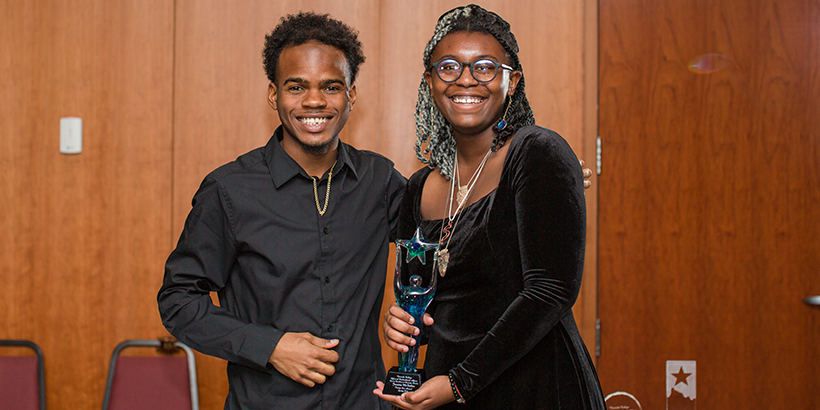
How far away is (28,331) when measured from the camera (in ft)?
8.56

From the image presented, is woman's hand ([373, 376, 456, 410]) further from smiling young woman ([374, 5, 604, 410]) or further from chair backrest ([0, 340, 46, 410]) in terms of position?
chair backrest ([0, 340, 46, 410])

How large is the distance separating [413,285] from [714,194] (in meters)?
1.96

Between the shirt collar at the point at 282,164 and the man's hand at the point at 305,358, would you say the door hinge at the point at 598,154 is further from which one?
the man's hand at the point at 305,358

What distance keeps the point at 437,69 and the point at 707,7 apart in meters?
1.94

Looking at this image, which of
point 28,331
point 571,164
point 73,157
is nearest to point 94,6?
point 73,157

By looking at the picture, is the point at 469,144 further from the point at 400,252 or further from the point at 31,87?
the point at 31,87

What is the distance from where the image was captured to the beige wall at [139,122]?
254 centimetres

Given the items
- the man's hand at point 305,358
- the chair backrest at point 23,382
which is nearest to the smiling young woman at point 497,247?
the man's hand at point 305,358

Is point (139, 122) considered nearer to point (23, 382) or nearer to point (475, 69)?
point (23, 382)

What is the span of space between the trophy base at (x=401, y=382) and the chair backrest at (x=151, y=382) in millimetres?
1551

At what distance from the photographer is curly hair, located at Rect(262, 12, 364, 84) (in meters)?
1.60

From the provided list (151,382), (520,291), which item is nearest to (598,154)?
(520,291)

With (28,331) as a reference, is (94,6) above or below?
above

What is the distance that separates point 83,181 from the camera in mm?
2590
